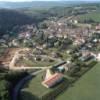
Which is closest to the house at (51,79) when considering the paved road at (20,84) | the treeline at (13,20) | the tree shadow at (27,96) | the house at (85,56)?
the paved road at (20,84)

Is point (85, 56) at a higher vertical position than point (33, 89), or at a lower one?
lower

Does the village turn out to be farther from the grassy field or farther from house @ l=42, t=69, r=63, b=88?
the grassy field

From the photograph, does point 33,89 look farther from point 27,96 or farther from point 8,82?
point 8,82

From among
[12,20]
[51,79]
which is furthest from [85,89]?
[12,20]

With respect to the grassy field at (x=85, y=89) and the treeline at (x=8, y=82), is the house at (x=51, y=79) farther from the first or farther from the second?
the treeline at (x=8, y=82)

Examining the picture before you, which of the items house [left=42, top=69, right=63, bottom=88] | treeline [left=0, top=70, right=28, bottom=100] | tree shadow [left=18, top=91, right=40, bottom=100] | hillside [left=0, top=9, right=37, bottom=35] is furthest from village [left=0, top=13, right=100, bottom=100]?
hillside [left=0, top=9, right=37, bottom=35]

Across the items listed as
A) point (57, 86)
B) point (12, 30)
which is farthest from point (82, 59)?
point (12, 30)
